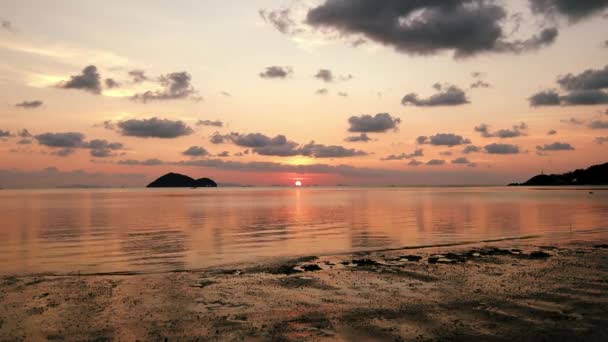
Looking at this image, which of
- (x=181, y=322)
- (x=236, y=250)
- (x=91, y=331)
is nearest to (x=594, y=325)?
(x=181, y=322)

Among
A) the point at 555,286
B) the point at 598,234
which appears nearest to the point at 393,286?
the point at 555,286

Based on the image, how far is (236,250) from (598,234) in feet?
109

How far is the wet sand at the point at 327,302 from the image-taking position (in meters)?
12.8

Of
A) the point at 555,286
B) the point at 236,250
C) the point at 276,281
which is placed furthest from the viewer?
the point at 236,250

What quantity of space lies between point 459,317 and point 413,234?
2961 centimetres

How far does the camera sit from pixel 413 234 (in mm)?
43000

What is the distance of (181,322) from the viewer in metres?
14.0

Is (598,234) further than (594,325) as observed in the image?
Yes

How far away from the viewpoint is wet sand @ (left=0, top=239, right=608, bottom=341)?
12820 millimetres

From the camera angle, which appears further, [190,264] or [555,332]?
[190,264]

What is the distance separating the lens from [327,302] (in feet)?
54.1

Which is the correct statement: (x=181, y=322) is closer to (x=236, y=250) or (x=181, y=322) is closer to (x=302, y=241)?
(x=236, y=250)

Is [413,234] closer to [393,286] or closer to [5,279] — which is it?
[393,286]

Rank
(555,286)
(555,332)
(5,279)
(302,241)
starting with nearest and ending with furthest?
(555,332), (555,286), (5,279), (302,241)
